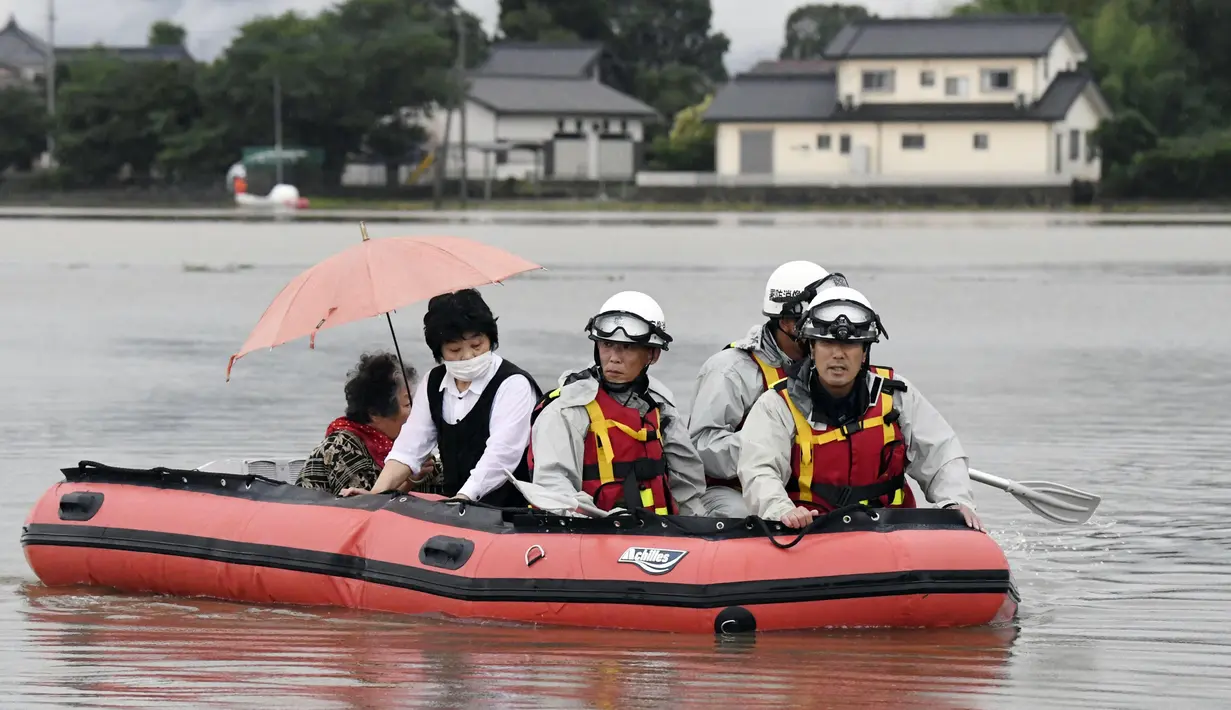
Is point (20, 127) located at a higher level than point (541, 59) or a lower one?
lower

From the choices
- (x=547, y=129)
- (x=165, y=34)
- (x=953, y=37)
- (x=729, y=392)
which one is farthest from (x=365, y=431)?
(x=165, y=34)

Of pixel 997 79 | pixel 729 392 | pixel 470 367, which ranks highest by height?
pixel 997 79

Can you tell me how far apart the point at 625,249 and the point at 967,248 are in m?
6.60

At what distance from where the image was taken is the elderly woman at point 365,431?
8.98 meters

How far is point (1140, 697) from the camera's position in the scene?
705 cm

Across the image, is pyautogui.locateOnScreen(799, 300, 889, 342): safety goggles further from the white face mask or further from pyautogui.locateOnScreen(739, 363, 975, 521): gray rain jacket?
the white face mask

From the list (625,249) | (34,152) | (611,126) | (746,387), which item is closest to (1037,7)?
(611,126)

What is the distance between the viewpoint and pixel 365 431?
913cm

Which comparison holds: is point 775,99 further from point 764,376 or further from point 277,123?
point 764,376

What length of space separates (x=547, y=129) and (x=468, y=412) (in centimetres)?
7151

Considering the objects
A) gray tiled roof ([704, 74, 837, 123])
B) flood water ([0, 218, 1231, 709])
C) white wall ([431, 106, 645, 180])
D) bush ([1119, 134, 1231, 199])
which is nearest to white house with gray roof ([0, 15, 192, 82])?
white wall ([431, 106, 645, 180])

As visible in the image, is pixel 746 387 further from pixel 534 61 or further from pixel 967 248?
pixel 534 61

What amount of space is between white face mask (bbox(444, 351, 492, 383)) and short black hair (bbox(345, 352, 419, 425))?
1.71 ft

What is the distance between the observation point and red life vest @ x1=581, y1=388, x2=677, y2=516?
324 inches
